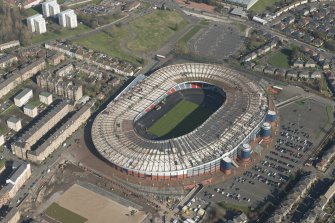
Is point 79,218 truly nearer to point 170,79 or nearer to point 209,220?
point 209,220

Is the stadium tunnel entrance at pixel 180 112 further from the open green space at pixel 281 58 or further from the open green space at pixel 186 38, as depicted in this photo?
the open green space at pixel 281 58

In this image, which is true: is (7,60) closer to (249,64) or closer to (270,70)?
(249,64)

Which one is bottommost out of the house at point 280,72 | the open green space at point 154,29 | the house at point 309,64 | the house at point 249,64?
the open green space at point 154,29

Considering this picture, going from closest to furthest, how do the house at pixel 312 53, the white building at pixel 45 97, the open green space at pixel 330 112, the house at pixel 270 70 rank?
the open green space at pixel 330 112 → the white building at pixel 45 97 → the house at pixel 270 70 → the house at pixel 312 53

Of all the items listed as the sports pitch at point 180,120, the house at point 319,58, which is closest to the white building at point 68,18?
the sports pitch at point 180,120

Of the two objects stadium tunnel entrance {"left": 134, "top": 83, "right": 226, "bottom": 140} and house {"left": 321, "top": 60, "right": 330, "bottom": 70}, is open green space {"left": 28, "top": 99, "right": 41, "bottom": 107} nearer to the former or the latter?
stadium tunnel entrance {"left": 134, "top": 83, "right": 226, "bottom": 140}

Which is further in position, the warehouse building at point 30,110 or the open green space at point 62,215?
the warehouse building at point 30,110

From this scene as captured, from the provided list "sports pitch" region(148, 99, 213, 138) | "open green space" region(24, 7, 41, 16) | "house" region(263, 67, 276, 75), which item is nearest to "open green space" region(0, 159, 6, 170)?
"sports pitch" region(148, 99, 213, 138)
